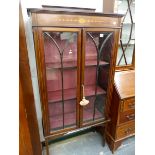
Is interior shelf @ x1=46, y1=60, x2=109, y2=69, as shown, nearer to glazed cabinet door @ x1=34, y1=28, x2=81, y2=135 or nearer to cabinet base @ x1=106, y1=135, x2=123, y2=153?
glazed cabinet door @ x1=34, y1=28, x2=81, y2=135

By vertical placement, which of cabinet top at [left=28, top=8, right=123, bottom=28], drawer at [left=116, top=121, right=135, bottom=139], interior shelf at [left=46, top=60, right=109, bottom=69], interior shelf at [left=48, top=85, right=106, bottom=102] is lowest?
drawer at [left=116, top=121, right=135, bottom=139]

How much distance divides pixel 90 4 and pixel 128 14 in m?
0.49

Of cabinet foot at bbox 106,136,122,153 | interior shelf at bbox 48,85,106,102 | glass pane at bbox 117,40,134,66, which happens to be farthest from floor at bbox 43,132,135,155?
glass pane at bbox 117,40,134,66

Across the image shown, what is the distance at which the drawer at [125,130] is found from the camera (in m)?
1.66

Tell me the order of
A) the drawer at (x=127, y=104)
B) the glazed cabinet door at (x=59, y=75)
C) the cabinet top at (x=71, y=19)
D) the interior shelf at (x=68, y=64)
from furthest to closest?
the drawer at (x=127, y=104) < the interior shelf at (x=68, y=64) < the glazed cabinet door at (x=59, y=75) < the cabinet top at (x=71, y=19)

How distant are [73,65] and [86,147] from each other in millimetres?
1181

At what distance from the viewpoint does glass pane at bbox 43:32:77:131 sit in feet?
4.03

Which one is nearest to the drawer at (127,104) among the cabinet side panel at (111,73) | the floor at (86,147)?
the cabinet side panel at (111,73)

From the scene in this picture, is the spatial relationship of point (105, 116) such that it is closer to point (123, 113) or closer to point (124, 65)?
point (123, 113)

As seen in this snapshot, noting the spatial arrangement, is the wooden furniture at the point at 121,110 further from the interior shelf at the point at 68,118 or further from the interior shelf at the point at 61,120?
the interior shelf at the point at 61,120

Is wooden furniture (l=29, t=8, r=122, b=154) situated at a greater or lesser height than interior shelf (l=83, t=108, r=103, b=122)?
greater

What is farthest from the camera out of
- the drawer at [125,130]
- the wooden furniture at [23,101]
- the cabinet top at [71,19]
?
the drawer at [125,130]
